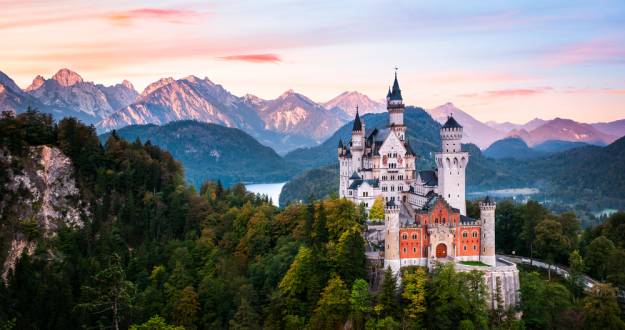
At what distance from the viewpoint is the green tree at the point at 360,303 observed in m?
64.8

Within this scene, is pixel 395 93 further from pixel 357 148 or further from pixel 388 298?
pixel 388 298

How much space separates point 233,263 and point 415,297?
29.2m

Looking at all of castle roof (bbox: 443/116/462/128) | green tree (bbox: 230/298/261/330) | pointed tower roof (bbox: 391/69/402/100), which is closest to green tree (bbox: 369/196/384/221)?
castle roof (bbox: 443/116/462/128)

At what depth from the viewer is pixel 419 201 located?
279ft

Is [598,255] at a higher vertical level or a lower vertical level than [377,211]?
lower

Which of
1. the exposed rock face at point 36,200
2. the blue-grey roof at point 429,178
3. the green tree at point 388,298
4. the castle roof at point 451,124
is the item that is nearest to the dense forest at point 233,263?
the green tree at point 388,298

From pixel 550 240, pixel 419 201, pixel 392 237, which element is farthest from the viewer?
pixel 419 201

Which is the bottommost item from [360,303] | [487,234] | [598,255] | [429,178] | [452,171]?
[360,303]

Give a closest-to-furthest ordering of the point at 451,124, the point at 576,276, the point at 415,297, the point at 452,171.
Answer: the point at 415,297 < the point at 576,276 < the point at 452,171 < the point at 451,124

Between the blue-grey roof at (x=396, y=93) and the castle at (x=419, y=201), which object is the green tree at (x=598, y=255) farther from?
the blue-grey roof at (x=396, y=93)

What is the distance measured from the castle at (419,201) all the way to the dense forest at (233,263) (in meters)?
2.70

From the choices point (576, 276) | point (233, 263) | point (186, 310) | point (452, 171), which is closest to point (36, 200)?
point (233, 263)

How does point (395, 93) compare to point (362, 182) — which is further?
point (395, 93)

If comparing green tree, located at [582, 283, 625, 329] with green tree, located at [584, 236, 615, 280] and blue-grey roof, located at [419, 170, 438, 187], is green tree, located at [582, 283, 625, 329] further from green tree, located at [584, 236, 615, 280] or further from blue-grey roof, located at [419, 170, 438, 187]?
blue-grey roof, located at [419, 170, 438, 187]
